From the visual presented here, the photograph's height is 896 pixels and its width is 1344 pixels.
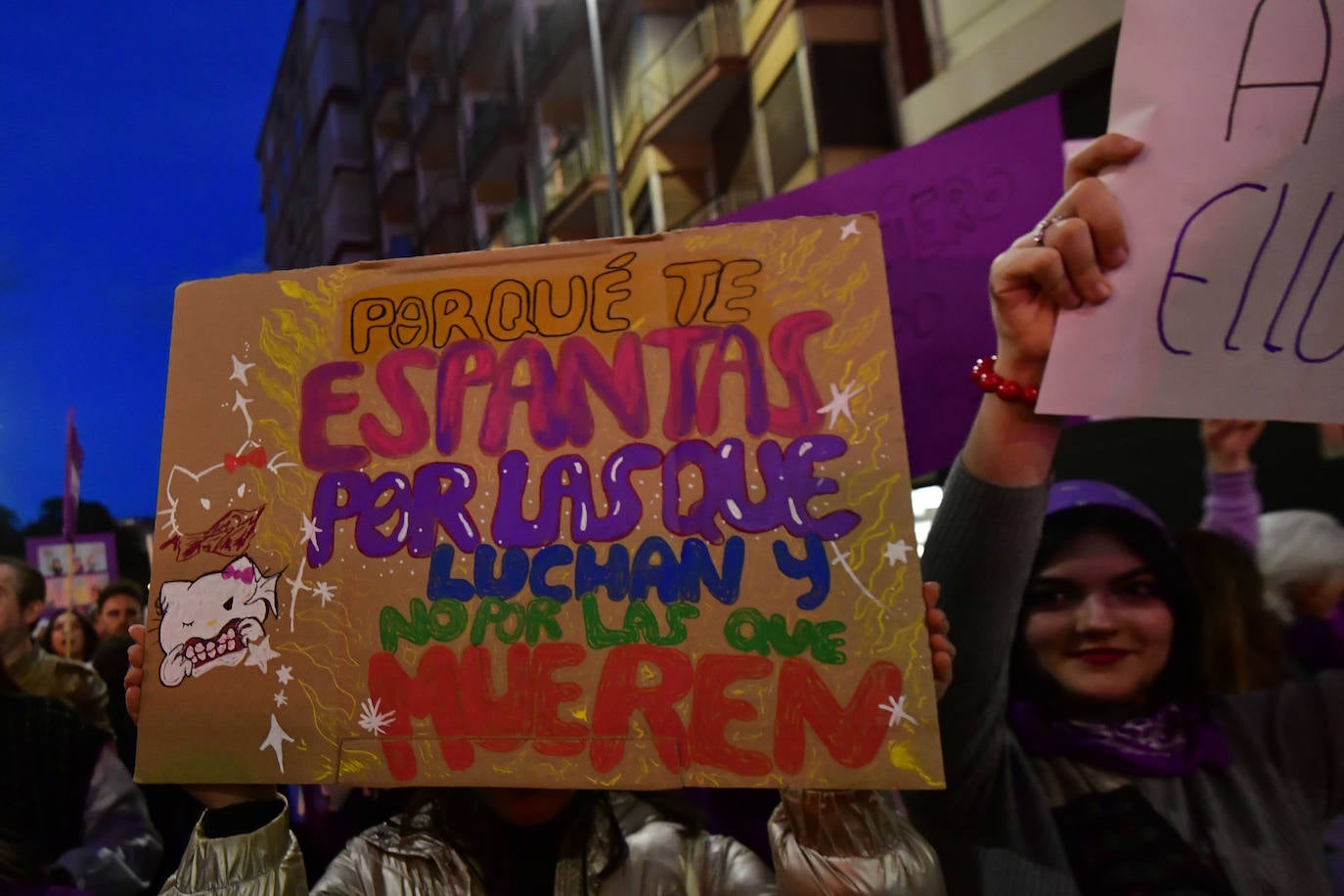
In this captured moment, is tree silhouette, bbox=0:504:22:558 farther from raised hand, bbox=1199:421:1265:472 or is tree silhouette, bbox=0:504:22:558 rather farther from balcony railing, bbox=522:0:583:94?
raised hand, bbox=1199:421:1265:472

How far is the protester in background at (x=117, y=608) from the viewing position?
2.43 m

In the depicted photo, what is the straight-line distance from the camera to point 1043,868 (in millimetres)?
1148

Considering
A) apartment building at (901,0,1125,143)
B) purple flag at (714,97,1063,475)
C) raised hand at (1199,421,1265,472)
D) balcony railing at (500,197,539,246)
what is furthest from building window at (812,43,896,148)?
raised hand at (1199,421,1265,472)

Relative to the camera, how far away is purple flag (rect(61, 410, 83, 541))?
230 cm

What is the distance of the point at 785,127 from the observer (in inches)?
109

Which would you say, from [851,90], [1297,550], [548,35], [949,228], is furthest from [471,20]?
[1297,550]

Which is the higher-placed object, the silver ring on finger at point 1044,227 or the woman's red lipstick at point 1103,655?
the silver ring on finger at point 1044,227

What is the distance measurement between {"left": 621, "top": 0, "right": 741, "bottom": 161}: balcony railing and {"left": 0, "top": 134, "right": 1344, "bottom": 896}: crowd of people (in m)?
1.72

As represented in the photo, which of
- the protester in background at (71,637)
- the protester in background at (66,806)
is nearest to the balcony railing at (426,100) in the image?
the protester in background at (71,637)

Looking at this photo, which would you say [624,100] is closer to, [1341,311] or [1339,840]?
[1341,311]

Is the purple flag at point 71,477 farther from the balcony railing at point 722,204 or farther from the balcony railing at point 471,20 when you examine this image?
the balcony railing at point 722,204

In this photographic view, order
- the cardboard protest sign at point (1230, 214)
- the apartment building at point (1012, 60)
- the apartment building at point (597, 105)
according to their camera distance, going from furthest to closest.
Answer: the apartment building at point (597, 105), the apartment building at point (1012, 60), the cardboard protest sign at point (1230, 214)

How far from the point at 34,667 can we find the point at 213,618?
1.15m

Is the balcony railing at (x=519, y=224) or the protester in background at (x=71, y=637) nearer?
the protester in background at (x=71, y=637)
